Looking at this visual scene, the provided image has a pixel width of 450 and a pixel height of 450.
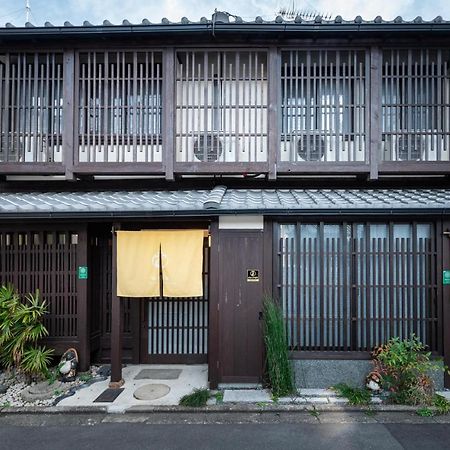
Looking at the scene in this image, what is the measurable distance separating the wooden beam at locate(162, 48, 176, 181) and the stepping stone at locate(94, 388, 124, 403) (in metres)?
4.52

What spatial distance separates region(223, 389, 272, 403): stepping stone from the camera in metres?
5.52

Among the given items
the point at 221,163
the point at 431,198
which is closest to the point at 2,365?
the point at 221,163

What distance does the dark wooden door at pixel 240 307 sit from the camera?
5992 millimetres

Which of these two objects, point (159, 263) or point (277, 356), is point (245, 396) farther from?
point (159, 263)

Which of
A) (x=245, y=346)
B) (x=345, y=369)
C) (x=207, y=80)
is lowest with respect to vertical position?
(x=345, y=369)

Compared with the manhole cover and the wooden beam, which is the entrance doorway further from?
the wooden beam

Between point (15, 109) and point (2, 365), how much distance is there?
19.3 ft

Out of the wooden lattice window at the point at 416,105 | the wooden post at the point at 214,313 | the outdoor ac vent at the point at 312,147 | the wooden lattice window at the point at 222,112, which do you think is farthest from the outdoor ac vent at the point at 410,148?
the wooden post at the point at 214,313

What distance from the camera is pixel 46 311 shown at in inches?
262

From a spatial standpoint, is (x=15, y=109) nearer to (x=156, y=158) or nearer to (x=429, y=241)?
(x=156, y=158)

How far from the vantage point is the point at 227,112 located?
7.57m

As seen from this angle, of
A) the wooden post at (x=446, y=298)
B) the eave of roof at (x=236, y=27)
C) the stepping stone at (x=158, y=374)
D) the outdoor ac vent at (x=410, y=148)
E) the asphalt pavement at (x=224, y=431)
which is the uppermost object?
the eave of roof at (x=236, y=27)

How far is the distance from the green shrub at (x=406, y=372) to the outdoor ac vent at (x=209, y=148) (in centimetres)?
529

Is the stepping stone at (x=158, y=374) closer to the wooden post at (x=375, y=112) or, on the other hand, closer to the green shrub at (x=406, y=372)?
the green shrub at (x=406, y=372)
